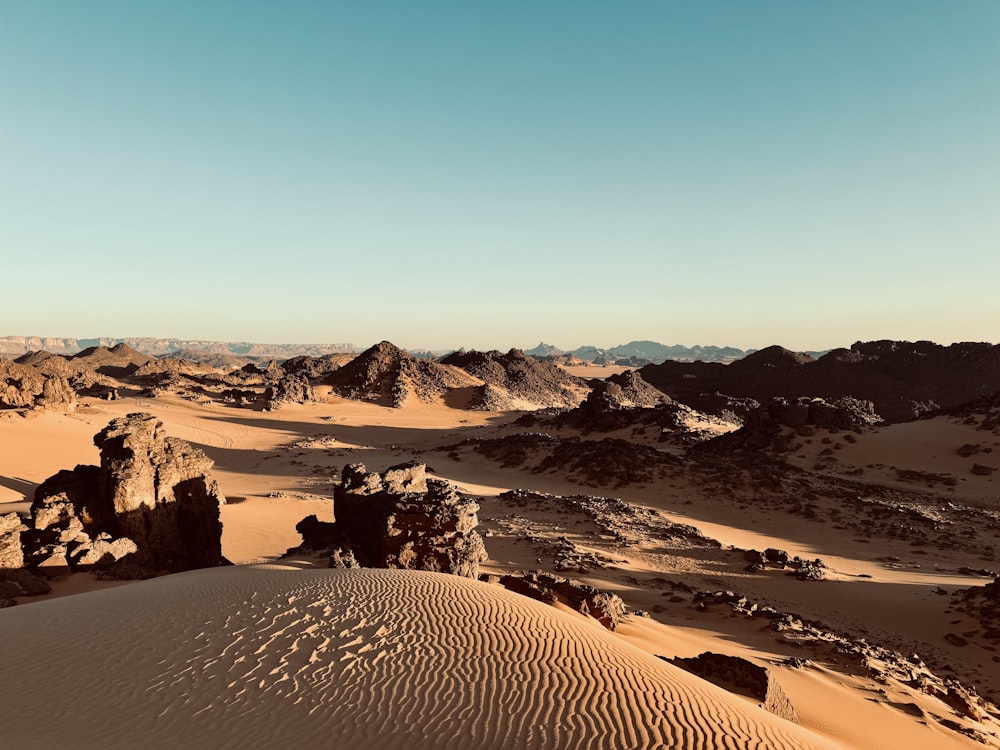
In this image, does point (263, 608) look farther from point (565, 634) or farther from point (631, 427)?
point (631, 427)

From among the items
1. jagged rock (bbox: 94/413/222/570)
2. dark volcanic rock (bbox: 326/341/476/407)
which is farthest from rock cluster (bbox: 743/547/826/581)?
dark volcanic rock (bbox: 326/341/476/407)

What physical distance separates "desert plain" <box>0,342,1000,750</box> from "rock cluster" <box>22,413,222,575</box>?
387 mm

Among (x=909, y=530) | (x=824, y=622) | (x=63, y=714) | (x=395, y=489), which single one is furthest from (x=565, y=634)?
(x=909, y=530)

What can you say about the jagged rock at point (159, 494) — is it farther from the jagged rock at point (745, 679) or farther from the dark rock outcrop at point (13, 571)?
the jagged rock at point (745, 679)

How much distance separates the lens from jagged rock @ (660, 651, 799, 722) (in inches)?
274

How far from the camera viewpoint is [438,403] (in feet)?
184

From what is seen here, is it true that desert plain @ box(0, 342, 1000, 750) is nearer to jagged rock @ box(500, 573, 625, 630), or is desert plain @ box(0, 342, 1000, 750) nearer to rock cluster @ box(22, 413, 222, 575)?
jagged rock @ box(500, 573, 625, 630)

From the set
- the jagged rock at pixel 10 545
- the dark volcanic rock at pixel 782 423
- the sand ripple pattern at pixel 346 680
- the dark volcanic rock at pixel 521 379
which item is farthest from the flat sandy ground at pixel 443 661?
the dark volcanic rock at pixel 521 379

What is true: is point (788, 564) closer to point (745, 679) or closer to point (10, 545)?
point (745, 679)

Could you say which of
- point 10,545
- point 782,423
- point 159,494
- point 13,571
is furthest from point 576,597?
point 782,423

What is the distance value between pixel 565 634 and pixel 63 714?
5239 mm

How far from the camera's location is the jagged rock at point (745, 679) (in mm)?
6969

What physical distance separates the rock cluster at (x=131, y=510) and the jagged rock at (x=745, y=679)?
10.9m

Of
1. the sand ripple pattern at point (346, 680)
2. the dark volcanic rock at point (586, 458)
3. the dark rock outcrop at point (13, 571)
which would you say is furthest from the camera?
the dark volcanic rock at point (586, 458)
